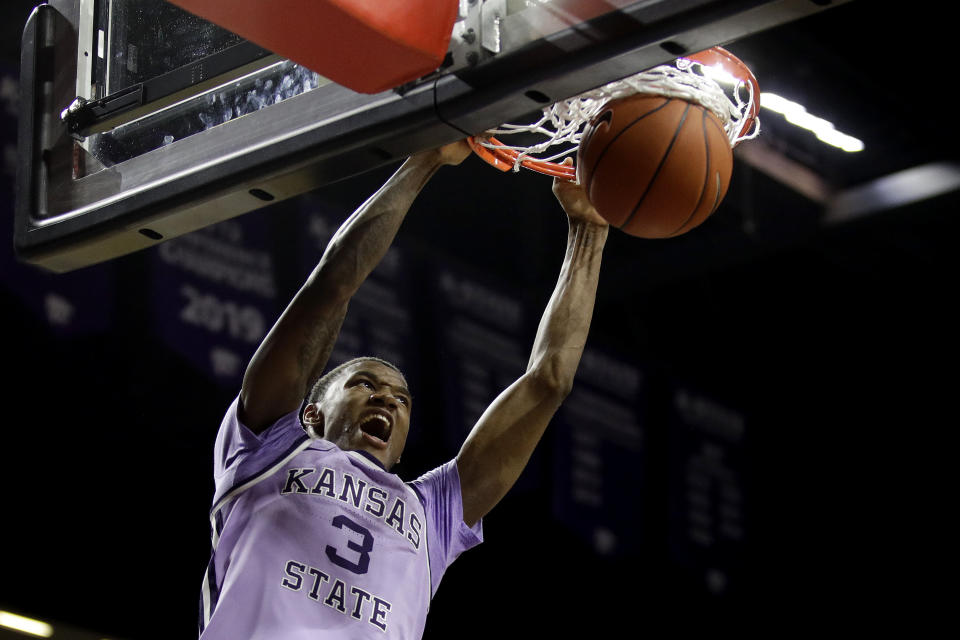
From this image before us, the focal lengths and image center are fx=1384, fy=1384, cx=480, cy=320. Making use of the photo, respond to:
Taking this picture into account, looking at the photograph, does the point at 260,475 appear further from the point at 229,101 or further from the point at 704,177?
the point at 704,177

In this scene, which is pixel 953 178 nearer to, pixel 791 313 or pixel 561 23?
pixel 791 313

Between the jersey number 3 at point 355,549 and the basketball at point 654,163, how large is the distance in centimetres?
88

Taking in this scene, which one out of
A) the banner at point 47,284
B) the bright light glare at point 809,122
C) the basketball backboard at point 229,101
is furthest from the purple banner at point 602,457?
the basketball backboard at point 229,101

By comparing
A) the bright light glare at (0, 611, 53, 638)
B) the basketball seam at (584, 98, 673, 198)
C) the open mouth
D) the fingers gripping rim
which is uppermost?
the fingers gripping rim

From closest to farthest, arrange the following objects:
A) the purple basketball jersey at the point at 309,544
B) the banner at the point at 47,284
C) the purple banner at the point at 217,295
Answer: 1. the purple basketball jersey at the point at 309,544
2. the banner at the point at 47,284
3. the purple banner at the point at 217,295

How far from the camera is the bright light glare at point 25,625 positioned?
488 cm

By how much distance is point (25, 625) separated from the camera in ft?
16.2

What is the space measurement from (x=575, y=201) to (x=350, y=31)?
126cm

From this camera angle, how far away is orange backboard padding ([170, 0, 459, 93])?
7.47 ft

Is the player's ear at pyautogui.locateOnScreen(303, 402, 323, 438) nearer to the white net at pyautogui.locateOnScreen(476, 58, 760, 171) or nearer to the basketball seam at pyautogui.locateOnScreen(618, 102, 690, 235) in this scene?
the white net at pyautogui.locateOnScreen(476, 58, 760, 171)

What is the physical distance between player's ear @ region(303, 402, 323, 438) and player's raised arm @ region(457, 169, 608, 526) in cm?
36

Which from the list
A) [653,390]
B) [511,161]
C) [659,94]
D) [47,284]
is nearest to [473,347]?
[653,390]

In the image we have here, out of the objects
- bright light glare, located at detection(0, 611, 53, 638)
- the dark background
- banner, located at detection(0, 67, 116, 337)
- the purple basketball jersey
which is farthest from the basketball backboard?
bright light glare, located at detection(0, 611, 53, 638)

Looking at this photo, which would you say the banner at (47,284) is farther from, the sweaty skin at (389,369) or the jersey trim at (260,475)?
the jersey trim at (260,475)
